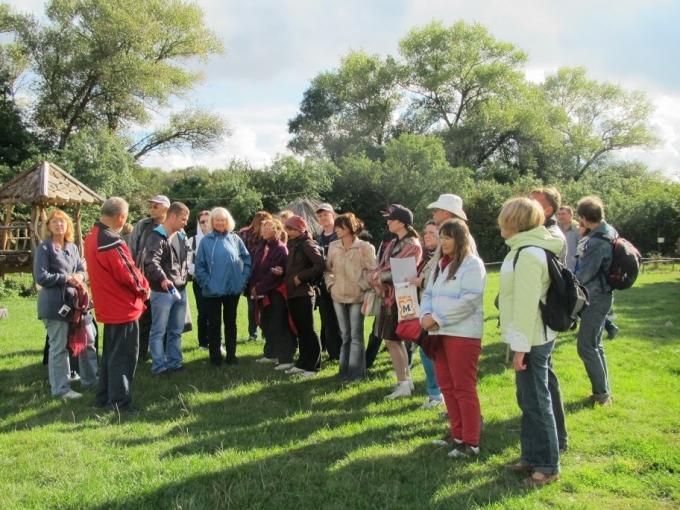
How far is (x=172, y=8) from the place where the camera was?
31.8 metres

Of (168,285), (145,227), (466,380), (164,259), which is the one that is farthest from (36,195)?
(466,380)

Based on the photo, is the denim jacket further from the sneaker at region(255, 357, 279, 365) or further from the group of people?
the sneaker at region(255, 357, 279, 365)

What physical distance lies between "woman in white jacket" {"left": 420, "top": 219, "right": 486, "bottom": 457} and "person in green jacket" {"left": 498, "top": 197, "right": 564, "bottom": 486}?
392 mm

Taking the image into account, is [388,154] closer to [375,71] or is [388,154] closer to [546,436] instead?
[375,71]

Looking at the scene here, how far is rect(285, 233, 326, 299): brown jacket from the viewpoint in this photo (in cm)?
642

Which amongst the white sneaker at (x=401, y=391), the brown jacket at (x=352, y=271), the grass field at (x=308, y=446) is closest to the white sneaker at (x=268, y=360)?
the grass field at (x=308, y=446)

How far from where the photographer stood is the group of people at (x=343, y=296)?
3664 mm

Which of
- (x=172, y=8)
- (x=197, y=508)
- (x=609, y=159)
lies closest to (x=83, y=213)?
(x=172, y=8)

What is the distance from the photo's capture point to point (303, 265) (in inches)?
258

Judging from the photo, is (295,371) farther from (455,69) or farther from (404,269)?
(455,69)

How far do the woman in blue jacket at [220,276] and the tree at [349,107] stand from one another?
124 feet

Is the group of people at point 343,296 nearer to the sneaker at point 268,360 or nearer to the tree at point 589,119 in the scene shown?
the sneaker at point 268,360

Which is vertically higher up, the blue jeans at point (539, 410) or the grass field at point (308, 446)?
the blue jeans at point (539, 410)

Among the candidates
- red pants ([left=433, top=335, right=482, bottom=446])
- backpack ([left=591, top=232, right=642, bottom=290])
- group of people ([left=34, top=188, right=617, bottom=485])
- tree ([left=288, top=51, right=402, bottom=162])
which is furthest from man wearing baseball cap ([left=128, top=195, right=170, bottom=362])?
tree ([left=288, top=51, right=402, bottom=162])
